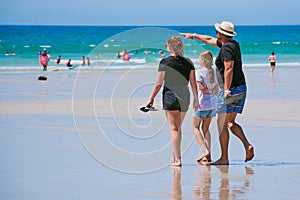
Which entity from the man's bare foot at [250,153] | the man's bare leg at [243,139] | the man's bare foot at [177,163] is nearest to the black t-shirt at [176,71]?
the man's bare leg at [243,139]

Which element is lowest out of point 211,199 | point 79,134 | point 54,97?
point 211,199

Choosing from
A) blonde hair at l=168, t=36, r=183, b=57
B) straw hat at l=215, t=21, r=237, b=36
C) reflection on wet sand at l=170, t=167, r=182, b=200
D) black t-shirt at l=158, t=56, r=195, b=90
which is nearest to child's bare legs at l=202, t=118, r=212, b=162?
reflection on wet sand at l=170, t=167, r=182, b=200

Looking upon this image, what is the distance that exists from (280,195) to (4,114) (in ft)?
27.2

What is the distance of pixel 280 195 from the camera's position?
25.0ft

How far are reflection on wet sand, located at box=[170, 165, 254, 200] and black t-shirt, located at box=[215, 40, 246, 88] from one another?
1.10 meters

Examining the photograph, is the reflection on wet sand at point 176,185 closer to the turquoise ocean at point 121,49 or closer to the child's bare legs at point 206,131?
the child's bare legs at point 206,131

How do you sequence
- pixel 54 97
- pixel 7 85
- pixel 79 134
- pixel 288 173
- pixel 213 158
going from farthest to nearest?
pixel 7 85, pixel 54 97, pixel 79 134, pixel 213 158, pixel 288 173

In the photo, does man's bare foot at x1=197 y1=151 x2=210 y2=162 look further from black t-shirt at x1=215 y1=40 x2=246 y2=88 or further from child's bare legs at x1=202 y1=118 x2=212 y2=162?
black t-shirt at x1=215 y1=40 x2=246 y2=88

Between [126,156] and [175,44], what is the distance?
1.85m

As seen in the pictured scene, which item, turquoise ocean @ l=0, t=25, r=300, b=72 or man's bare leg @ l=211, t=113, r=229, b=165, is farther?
turquoise ocean @ l=0, t=25, r=300, b=72

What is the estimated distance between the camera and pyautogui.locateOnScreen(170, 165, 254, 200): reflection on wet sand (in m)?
7.59

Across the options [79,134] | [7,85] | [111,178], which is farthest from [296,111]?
[7,85]

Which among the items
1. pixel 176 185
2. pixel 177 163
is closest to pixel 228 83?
pixel 177 163

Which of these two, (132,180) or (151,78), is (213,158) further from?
(151,78)
